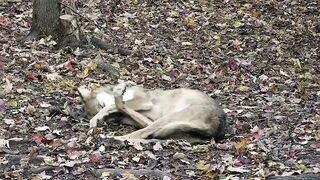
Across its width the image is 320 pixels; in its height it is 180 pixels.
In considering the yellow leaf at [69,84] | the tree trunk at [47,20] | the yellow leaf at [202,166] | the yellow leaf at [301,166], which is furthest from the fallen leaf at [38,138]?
the tree trunk at [47,20]

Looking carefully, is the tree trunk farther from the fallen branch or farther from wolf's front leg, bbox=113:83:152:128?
the fallen branch

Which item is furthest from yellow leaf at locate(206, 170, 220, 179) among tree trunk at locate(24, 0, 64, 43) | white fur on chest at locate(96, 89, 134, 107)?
tree trunk at locate(24, 0, 64, 43)

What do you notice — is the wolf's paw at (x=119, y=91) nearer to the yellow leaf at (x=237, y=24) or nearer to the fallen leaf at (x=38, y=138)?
the fallen leaf at (x=38, y=138)

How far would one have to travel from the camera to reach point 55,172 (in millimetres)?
6000

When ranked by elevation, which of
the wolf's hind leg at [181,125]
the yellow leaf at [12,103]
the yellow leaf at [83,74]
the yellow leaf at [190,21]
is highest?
the yellow leaf at [190,21]

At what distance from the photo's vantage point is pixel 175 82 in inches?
432

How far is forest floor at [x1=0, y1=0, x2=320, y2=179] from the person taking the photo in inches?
250

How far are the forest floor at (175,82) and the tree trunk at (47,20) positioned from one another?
0.70ft

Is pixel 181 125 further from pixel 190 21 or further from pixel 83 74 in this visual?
pixel 190 21

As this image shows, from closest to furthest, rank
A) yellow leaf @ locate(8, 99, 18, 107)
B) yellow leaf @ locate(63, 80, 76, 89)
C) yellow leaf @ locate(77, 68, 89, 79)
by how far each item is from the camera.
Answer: yellow leaf @ locate(8, 99, 18, 107) < yellow leaf @ locate(63, 80, 76, 89) < yellow leaf @ locate(77, 68, 89, 79)

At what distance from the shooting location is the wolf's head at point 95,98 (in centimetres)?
888

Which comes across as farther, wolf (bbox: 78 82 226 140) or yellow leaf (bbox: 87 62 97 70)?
yellow leaf (bbox: 87 62 97 70)

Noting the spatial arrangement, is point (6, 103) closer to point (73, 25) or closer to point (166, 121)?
point (166, 121)

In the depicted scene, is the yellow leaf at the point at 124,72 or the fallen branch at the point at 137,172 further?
the yellow leaf at the point at 124,72
